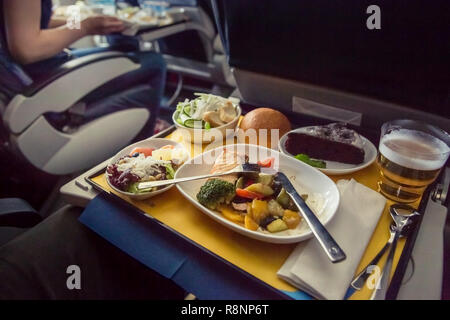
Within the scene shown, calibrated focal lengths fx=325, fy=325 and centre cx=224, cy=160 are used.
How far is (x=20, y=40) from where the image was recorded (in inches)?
48.1

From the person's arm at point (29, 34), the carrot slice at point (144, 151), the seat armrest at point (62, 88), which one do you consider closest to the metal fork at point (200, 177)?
the carrot slice at point (144, 151)

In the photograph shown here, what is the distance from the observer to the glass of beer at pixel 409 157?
0.70 m

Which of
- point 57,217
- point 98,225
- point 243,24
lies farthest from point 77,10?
point 98,225

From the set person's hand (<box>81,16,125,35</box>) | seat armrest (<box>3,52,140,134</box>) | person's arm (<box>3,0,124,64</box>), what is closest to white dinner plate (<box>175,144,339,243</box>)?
seat armrest (<box>3,52,140,134</box>)

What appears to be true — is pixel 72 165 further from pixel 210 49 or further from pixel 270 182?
pixel 210 49

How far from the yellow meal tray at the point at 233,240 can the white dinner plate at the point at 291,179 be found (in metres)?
0.03

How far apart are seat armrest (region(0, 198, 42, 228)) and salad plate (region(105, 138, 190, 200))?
0.26 m

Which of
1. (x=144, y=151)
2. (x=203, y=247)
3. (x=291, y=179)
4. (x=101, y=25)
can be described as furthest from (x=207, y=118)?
(x=101, y=25)

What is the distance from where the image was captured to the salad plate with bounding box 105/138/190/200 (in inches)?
30.2

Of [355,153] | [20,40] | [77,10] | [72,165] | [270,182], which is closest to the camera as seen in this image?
[270,182]

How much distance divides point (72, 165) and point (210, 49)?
1.36m

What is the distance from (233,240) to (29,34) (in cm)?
114

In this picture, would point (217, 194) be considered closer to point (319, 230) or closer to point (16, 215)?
point (319, 230)
